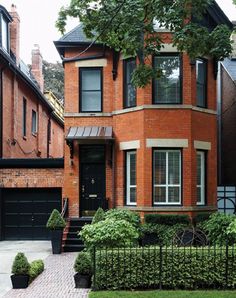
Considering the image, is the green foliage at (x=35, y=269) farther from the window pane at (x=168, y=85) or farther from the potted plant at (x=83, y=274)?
the window pane at (x=168, y=85)

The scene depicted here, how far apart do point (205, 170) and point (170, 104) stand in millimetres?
2911

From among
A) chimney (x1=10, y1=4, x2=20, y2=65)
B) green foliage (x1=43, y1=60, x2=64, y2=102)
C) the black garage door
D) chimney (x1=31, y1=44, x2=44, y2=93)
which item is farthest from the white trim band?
green foliage (x1=43, y1=60, x2=64, y2=102)

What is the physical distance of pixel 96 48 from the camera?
20359 millimetres

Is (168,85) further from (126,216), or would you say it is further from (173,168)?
(126,216)

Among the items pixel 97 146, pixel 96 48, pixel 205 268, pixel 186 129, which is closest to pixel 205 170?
pixel 186 129

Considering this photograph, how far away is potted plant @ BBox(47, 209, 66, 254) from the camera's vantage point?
58.4ft

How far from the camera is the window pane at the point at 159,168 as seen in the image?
60.8 ft

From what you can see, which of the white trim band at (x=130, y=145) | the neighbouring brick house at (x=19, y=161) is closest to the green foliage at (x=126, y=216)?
the white trim band at (x=130, y=145)

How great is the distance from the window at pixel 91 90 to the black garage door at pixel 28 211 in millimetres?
3909

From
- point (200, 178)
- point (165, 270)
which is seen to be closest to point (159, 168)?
point (200, 178)

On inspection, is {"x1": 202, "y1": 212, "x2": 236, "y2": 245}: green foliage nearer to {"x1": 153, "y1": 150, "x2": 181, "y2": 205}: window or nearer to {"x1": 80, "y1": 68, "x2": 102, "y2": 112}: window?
{"x1": 153, "y1": 150, "x2": 181, "y2": 205}: window

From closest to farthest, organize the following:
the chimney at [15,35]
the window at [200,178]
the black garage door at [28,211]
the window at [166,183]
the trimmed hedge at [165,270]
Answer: the trimmed hedge at [165,270] → the window at [166,183] → the window at [200,178] → the black garage door at [28,211] → the chimney at [15,35]

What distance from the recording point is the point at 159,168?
18594 mm

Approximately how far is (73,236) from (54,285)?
666 centimetres
